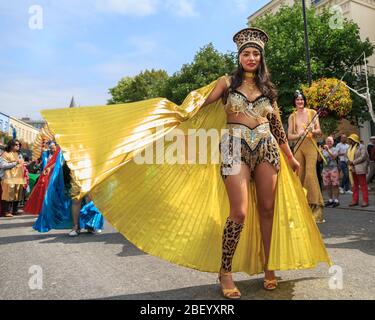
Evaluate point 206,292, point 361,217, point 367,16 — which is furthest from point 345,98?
point 367,16

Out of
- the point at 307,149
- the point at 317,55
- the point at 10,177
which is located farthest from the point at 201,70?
the point at 307,149

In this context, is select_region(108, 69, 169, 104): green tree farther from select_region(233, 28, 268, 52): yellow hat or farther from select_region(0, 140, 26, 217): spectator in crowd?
select_region(233, 28, 268, 52): yellow hat

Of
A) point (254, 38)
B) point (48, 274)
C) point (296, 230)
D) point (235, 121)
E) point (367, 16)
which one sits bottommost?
point (48, 274)

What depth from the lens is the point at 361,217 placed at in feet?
23.7

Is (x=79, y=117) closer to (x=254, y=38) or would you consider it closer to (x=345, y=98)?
(x=254, y=38)

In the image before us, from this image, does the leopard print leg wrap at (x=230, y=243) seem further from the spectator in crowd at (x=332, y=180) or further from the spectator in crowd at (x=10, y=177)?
the spectator in crowd at (x=10, y=177)

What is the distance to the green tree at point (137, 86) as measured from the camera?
42.2 meters

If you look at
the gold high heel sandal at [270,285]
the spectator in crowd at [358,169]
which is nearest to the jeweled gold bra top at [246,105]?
the gold high heel sandal at [270,285]

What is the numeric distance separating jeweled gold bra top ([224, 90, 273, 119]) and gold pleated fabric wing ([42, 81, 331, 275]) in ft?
0.72

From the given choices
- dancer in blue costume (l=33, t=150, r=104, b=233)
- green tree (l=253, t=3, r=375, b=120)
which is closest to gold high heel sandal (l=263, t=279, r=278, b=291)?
dancer in blue costume (l=33, t=150, r=104, b=233)

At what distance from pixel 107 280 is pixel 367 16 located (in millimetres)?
34219

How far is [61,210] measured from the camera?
6770mm
